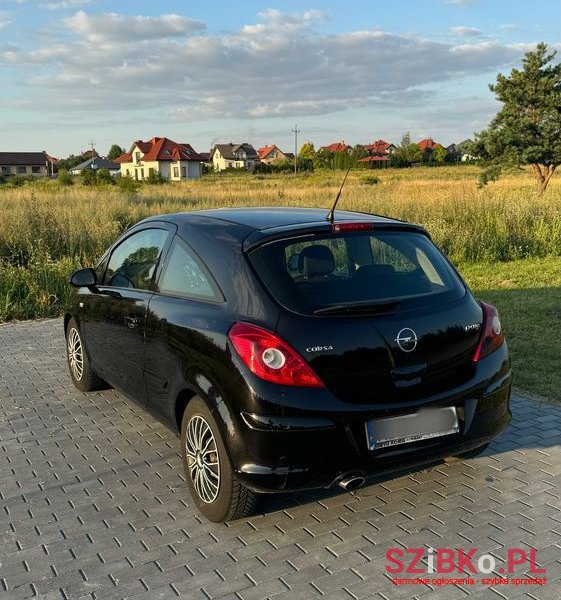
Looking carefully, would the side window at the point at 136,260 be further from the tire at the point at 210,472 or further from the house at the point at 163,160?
the house at the point at 163,160

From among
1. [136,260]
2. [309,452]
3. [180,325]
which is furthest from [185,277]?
[309,452]

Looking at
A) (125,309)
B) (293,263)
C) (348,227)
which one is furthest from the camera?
(125,309)

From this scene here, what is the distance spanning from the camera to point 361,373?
315 centimetres

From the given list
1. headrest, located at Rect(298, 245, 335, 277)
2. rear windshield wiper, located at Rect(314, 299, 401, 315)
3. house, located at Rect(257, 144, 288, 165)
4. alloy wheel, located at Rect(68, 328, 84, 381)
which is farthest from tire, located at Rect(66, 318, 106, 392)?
house, located at Rect(257, 144, 288, 165)

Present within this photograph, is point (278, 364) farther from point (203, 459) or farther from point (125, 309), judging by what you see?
point (125, 309)

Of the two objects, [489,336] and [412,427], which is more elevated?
[489,336]

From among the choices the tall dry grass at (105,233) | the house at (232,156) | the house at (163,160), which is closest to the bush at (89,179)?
the tall dry grass at (105,233)

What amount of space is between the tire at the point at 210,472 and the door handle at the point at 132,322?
92 cm

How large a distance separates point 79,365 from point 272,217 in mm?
2813

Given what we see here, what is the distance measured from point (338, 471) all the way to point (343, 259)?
127 centimetres

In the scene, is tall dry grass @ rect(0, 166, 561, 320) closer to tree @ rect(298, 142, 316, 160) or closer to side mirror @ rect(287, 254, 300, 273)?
side mirror @ rect(287, 254, 300, 273)

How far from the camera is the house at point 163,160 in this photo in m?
100

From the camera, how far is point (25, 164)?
126312 millimetres

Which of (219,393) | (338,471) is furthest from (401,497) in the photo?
(219,393)
